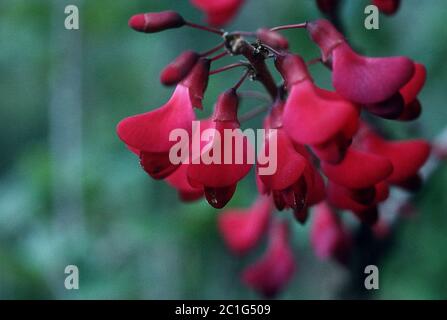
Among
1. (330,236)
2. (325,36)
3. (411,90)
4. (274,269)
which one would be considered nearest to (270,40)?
(325,36)

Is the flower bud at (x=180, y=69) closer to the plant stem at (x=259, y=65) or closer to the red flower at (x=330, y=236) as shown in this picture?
the plant stem at (x=259, y=65)

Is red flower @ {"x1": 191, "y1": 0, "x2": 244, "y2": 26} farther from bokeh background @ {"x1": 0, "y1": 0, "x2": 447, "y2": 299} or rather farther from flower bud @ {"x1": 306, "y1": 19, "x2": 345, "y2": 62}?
flower bud @ {"x1": 306, "y1": 19, "x2": 345, "y2": 62}

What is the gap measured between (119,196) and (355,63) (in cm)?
121

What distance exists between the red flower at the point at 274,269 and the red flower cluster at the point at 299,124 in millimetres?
399

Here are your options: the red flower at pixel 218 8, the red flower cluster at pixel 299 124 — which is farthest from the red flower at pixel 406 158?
the red flower at pixel 218 8

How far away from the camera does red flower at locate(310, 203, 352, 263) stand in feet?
4.69

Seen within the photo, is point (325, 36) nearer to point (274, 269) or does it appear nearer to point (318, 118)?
point (318, 118)

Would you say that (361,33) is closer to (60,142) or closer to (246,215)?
(246,215)

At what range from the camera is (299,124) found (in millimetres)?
917

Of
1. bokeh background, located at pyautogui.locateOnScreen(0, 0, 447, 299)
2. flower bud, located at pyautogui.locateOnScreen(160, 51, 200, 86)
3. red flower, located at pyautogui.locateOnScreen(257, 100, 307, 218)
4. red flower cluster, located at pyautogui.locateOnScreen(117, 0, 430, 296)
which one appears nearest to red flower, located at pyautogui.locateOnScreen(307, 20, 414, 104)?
red flower cluster, located at pyautogui.locateOnScreen(117, 0, 430, 296)

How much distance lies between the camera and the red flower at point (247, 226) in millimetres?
1630

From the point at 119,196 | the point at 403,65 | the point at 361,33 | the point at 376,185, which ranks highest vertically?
the point at 361,33
